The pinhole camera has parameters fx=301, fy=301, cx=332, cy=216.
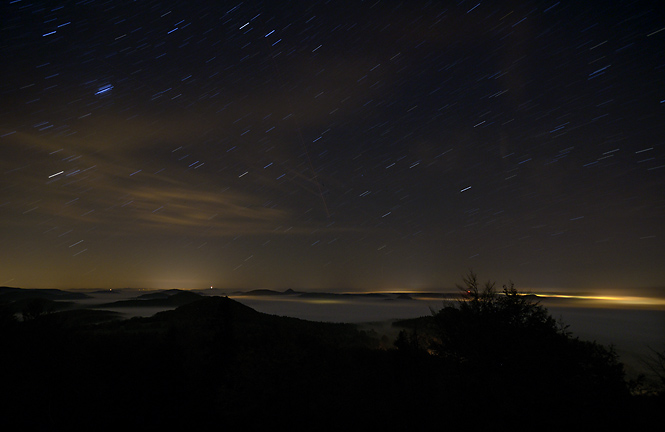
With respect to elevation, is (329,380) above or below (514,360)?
below

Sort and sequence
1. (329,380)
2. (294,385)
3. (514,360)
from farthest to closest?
(329,380)
(294,385)
(514,360)

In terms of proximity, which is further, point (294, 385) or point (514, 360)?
point (294, 385)

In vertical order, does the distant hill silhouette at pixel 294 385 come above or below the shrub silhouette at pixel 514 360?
below

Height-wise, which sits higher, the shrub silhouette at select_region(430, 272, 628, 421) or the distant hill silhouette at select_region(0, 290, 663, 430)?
the shrub silhouette at select_region(430, 272, 628, 421)

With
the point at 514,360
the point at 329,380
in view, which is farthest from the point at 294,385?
the point at 514,360

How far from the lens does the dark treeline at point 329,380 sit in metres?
14.9

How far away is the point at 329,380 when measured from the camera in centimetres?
3869

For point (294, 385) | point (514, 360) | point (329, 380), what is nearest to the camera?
point (514, 360)

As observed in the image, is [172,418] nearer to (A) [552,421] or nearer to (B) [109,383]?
(B) [109,383]

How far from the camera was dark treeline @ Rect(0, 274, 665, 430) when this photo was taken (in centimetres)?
1486

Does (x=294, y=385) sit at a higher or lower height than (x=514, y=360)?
lower

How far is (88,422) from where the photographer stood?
23.9 m

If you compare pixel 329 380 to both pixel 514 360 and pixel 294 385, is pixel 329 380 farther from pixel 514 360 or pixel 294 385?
pixel 514 360

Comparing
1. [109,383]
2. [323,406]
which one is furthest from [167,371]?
[323,406]
